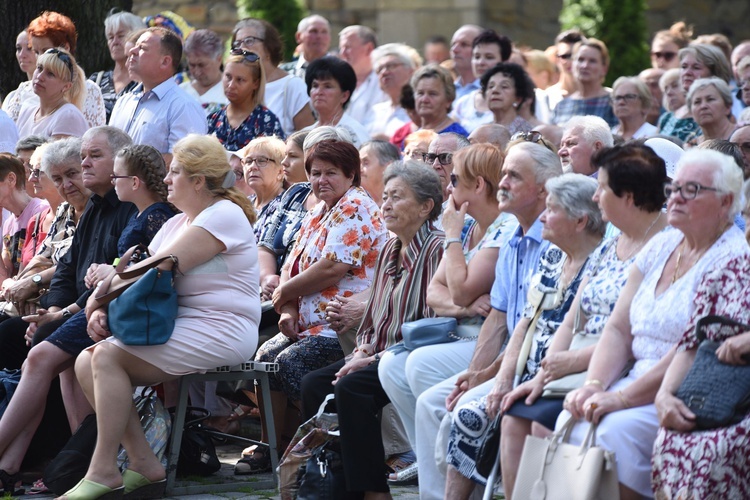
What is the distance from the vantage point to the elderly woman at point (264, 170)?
7.67 meters

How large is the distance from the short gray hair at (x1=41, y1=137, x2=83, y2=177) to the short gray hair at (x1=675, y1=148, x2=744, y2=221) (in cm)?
397

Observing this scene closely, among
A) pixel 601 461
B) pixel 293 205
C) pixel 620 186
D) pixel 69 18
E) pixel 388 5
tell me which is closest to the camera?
pixel 601 461

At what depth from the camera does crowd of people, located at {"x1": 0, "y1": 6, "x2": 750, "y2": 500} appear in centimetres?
448

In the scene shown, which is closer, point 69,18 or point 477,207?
point 477,207

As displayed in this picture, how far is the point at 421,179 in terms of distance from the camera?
6043 mm

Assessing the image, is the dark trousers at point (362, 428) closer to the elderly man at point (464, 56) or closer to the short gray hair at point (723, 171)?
the short gray hair at point (723, 171)

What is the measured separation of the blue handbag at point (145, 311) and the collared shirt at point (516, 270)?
62.3 inches

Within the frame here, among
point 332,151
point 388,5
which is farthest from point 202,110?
point 388,5

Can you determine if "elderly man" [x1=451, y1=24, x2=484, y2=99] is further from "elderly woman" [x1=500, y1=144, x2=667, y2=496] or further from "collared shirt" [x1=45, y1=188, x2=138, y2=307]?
"elderly woman" [x1=500, y1=144, x2=667, y2=496]

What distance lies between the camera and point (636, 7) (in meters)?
14.6

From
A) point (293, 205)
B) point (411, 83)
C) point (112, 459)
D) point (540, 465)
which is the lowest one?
point (112, 459)

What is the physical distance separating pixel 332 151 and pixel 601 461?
2.87 meters

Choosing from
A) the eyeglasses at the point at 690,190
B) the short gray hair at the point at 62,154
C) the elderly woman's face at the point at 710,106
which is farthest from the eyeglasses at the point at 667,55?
the eyeglasses at the point at 690,190

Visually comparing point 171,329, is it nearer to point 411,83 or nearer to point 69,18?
point 411,83
